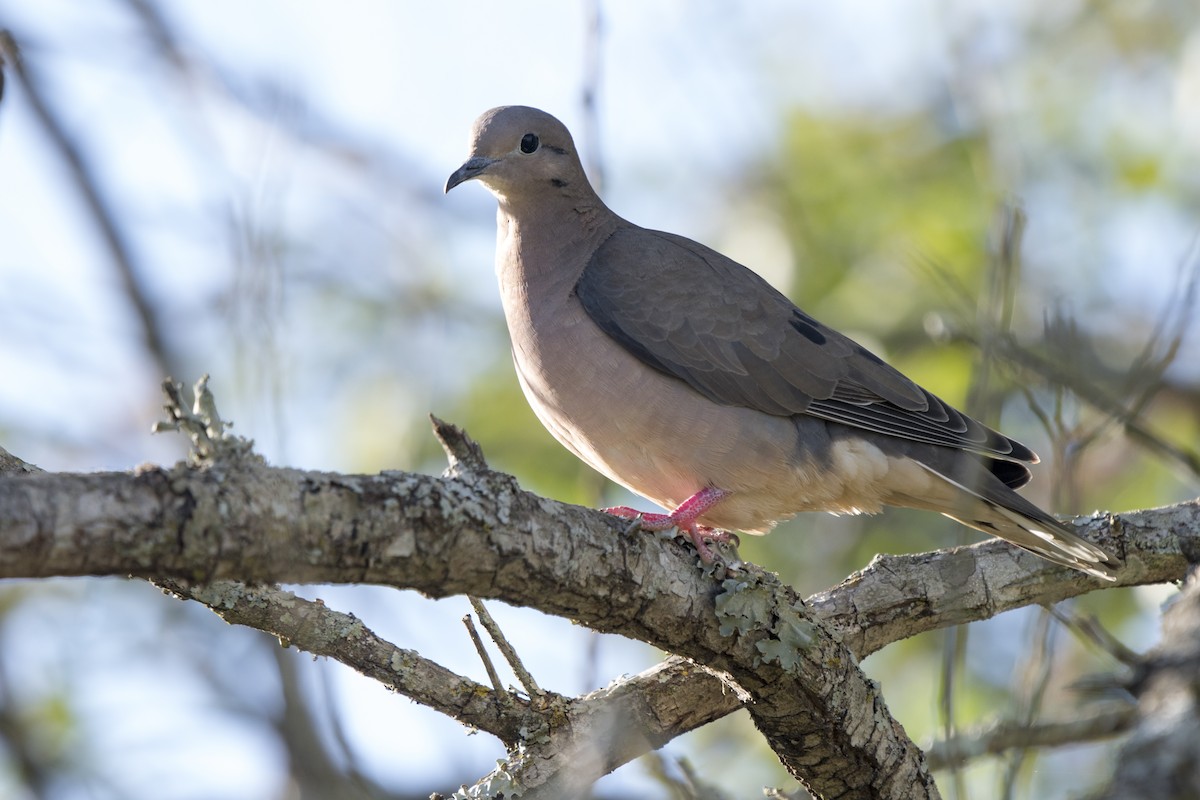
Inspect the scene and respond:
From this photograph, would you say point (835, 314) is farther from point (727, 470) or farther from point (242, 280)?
point (242, 280)

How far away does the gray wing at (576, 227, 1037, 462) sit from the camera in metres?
4.75

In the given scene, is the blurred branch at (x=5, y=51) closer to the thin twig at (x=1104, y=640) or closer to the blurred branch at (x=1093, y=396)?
the blurred branch at (x=1093, y=396)

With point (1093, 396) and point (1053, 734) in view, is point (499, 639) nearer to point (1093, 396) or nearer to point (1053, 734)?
point (1093, 396)

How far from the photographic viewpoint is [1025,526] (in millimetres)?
4098

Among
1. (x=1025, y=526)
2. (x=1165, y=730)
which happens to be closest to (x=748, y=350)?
(x=1025, y=526)

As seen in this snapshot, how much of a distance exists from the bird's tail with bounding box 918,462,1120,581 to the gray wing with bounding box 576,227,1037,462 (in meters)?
0.25

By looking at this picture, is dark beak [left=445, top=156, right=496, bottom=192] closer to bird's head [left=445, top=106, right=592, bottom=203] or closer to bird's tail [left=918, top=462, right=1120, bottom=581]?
bird's head [left=445, top=106, right=592, bottom=203]

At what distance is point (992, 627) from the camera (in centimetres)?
739

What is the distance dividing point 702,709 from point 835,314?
12.9 ft

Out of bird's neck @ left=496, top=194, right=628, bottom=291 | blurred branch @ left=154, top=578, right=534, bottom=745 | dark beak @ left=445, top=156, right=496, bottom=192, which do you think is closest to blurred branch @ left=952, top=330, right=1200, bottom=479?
bird's neck @ left=496, top=194, right=628, bottom=291

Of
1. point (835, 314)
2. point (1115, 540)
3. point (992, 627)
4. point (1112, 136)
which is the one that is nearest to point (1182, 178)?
point (1112, 136)

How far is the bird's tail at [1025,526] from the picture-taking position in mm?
3977

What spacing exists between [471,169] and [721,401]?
1.56 m

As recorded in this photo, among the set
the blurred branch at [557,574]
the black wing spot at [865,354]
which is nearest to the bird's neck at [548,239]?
the black wing spot at [865,354]
